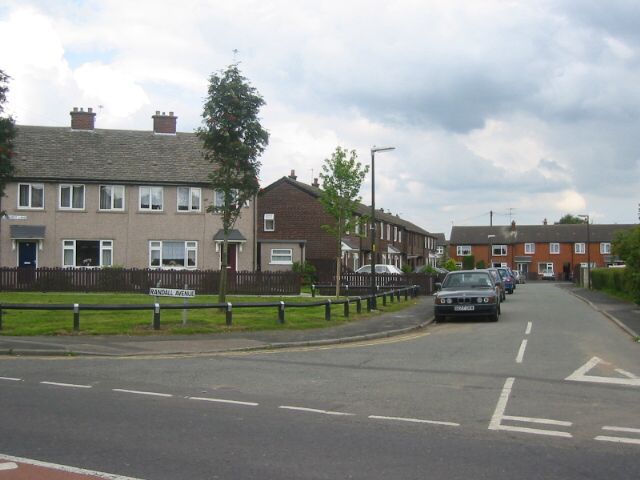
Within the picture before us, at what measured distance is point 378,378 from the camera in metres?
10.9

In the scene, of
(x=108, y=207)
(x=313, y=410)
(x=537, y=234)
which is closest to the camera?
Result: (x=313, y=410)

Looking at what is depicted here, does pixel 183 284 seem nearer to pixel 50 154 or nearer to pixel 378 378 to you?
pixel 50 154

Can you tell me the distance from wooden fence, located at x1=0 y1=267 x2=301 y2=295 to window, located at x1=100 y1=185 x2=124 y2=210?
5.49m

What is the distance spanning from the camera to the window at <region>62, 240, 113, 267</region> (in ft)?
117

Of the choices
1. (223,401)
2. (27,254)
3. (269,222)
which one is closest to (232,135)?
(223,401)

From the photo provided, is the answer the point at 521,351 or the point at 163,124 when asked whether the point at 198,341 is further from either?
the point at 163,124

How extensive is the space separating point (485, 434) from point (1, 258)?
3255 cm

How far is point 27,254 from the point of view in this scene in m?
35.1

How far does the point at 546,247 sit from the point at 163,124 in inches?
2809

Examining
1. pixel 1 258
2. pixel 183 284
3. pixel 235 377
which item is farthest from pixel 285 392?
pixel 1 258

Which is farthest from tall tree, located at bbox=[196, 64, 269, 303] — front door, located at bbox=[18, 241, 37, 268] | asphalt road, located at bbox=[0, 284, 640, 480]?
front door, located at bbox=[18, 241, 37, 268]

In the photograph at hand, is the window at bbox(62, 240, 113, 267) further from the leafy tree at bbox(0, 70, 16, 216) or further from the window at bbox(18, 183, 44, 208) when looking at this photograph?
the leafy tree at bbox(0, 70, 16, 216)

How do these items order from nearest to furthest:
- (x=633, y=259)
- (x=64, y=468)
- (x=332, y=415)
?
(x=64, y=468) < (x=332, y=415) < (x=633, y=259)

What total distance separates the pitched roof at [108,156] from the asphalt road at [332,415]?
24368 millimetres
